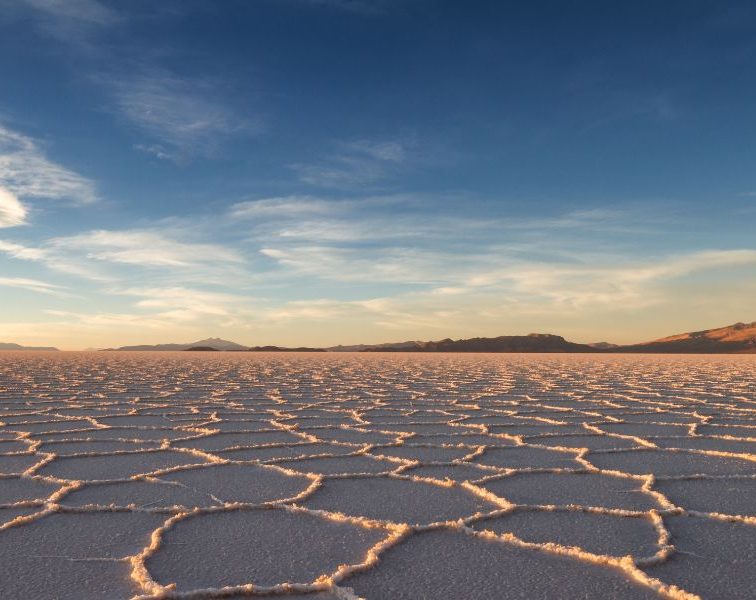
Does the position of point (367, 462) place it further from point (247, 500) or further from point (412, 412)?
point (412, 412)

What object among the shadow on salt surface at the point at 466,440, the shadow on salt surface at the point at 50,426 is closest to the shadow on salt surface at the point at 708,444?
the shadow on salt surface at the point at 466,440

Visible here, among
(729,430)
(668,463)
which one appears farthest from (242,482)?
(729,430)

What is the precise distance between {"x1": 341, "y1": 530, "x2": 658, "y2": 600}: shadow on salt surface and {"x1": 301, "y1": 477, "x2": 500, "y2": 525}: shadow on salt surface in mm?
245

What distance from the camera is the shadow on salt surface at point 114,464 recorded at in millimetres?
2277

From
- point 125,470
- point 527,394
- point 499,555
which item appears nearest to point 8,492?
point 125,470

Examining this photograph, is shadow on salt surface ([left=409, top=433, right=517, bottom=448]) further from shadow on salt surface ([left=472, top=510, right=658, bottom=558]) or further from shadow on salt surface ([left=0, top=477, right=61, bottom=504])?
shadow on salt surface ([left=0, top=477, right=61, bottom=504])

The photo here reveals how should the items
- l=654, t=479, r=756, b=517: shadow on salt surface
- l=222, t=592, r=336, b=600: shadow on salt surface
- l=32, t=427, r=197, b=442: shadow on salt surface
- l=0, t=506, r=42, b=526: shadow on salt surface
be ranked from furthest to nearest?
l=32, t=427, r=197, b=442: shadow on salt surface, l=654, t=479, r=756, b=517: shadow on salt surface, l=0, t=506, r=42, b=526: shadow on salt surface, l=222, t=592, r=336, b=600: shadow on salt surface

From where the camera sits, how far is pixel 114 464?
2449mm

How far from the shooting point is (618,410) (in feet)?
14.0

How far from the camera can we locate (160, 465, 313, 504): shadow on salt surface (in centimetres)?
199

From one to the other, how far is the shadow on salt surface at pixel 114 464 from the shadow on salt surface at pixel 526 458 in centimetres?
105

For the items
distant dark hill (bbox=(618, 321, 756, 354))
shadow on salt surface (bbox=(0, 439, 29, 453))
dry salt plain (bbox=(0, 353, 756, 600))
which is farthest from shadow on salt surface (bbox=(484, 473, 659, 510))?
distant dark hill (bbox=(618, 321, 756, 354))

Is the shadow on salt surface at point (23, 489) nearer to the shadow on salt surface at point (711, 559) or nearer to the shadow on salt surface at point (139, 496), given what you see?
the shadow on salt surface at point (139, 496)

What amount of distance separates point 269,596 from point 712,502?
4.27 ft
